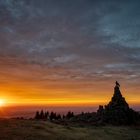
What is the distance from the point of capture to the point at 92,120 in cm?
10431

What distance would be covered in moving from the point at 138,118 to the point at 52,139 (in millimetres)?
71900

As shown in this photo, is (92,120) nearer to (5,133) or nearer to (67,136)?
(67,136)

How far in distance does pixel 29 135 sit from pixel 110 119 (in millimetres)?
57727

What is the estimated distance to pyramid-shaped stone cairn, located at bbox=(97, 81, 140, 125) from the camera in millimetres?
104312

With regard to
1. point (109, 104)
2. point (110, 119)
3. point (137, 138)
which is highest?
point (109, 104)

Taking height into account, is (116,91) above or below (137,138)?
above

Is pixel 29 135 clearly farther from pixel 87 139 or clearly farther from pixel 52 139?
pixel 87 139

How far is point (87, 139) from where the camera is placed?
58781 mm

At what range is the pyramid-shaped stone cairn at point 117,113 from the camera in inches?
4107

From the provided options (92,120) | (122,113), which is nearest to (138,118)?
(122,113)

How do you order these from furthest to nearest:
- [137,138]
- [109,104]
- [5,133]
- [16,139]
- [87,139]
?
1. [109,104]
2. [137,138]
3. [87,139]
4. [5,133]
5. [16,139]

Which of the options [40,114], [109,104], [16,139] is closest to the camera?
[16,139]

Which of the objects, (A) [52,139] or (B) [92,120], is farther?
(B) [92,120]

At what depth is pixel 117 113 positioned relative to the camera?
107438 mm
